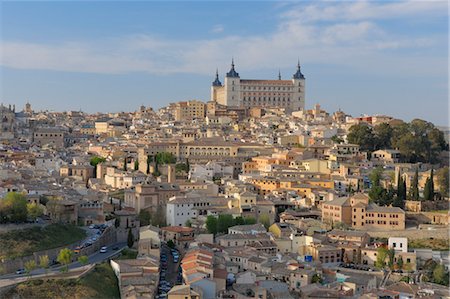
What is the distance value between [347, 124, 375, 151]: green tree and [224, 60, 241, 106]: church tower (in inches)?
855

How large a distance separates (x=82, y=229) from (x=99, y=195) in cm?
321

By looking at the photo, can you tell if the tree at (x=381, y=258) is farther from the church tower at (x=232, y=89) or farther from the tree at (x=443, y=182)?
the church tower at (x=232, y=89)

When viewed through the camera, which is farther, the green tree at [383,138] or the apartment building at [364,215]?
the green tree at [383,138]

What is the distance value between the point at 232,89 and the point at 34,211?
33.4 meters

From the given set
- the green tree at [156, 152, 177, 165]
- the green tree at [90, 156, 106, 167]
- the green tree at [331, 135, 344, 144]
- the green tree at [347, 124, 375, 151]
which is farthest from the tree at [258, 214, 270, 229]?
the green tree at [331, 135, 344, 144]

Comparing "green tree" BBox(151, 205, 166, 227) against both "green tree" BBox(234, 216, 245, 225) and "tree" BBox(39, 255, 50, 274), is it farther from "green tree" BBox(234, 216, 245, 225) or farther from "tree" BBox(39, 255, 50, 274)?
"tree" BBox(39, 255, 50, 274)

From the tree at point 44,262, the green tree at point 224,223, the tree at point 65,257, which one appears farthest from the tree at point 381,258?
the tree at point 44,262

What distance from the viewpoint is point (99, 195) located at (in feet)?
74.8

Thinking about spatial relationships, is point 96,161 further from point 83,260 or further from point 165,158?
point 83,260

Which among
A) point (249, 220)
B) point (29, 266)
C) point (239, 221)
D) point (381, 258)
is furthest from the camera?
point (249, 220)

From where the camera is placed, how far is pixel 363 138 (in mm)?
29844

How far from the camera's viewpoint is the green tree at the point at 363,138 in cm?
2981

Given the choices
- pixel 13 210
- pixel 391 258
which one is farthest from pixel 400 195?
pixel 13 210

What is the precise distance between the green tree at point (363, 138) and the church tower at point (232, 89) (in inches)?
855
